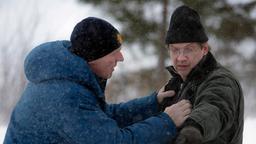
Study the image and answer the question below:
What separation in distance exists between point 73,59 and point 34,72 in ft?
0.70

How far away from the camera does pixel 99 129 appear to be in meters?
2.84

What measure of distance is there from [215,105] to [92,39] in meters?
0.72

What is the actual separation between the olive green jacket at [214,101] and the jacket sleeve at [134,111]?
30 centimetres

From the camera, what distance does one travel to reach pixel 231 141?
3.19 meters

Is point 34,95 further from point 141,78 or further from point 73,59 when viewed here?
point 141,78

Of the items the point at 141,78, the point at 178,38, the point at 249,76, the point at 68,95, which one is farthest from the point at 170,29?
the point at 249,76

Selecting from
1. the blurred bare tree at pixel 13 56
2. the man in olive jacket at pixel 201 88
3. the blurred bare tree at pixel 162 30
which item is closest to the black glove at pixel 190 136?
the man in olive jacket at pixel 201 88

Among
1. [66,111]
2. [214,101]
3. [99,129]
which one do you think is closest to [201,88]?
[214,101]

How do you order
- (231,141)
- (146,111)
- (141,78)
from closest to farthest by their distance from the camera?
(231,141) < (146,111) < (141,78)

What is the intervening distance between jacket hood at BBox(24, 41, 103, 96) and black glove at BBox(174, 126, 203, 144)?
50 cm

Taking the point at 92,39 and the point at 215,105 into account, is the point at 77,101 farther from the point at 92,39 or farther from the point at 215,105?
the point at 215,105

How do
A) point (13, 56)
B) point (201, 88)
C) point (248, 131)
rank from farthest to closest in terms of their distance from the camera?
1. point (13, 56)
2. point (248, 131)
3. point (201, 88)

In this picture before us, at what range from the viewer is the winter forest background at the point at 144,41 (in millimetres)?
12969

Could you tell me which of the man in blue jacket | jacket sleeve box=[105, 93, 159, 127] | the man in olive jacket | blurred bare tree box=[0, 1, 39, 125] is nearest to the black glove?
the man in olive jacket
